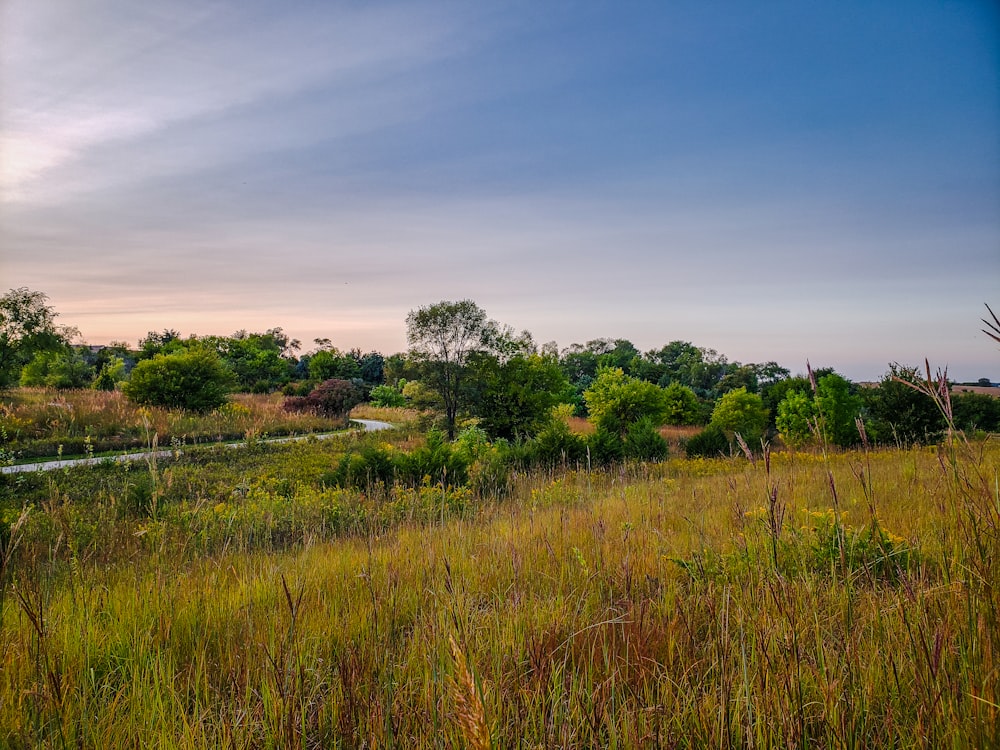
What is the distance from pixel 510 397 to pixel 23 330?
2209 cm

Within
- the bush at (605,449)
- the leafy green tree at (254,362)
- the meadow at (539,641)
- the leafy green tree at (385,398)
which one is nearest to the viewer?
the meadow at (539,641)

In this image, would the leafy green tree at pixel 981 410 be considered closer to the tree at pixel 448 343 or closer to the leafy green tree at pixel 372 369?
the tree at pixel 448 343

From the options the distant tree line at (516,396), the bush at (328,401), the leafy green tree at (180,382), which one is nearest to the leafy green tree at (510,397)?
the distant tree line at (516,396)

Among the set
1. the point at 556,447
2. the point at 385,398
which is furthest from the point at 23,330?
the point at 556,447

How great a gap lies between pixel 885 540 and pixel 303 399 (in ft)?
79.6

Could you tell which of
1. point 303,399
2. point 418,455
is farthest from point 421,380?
point 418,455

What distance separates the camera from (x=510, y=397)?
725 inches

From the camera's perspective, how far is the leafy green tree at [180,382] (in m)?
19.0

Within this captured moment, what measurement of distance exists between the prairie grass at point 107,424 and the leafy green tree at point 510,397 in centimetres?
653

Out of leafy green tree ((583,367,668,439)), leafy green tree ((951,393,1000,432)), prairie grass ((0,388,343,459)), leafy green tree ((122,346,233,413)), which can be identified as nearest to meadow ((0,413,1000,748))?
prairie grass ((0,388,343,459))

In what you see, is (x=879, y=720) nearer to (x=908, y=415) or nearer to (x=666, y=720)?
(x=666, y=720)

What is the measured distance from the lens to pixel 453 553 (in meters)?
Result: 3.69

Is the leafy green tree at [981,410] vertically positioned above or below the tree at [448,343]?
below

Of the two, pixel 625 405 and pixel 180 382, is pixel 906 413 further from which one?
pixel 180 382
